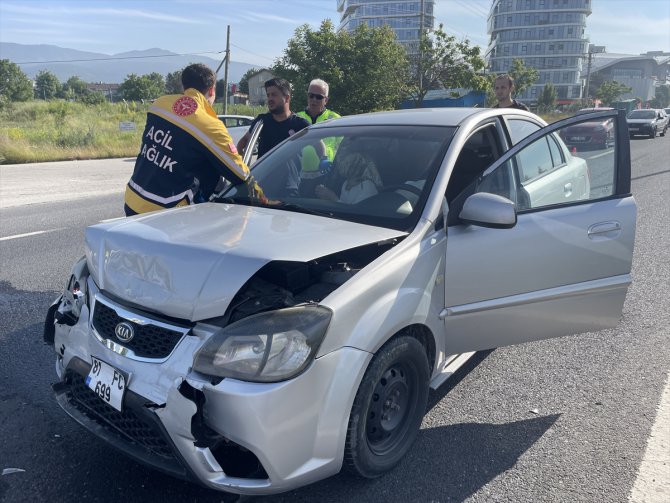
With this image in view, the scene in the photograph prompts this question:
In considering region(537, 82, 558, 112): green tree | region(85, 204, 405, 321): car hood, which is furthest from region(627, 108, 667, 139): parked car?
region(537, 82, 558, 112): green tree

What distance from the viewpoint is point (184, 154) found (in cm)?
367

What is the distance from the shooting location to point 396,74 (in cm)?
3231

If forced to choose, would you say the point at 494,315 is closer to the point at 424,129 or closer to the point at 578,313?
the point at 578,313

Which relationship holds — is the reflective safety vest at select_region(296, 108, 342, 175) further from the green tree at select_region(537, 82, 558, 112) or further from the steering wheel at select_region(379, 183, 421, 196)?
the green tree at select_region(537, 82, 558, 112)

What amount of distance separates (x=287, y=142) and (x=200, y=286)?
6.72 ft

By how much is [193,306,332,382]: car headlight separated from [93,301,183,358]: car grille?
17 centimetres

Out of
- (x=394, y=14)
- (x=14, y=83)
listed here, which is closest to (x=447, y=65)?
(x=14, y=83)

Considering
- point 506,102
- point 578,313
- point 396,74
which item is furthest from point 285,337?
point 396,74

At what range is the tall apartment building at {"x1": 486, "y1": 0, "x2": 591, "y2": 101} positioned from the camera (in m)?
113

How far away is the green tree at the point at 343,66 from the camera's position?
1131 inches

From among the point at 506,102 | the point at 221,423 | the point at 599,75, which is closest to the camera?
the point at 221,423

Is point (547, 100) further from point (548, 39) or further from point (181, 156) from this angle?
point (181, 156)

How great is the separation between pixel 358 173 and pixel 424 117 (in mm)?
614

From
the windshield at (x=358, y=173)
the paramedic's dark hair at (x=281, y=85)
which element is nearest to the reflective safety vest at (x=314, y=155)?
the windshield at (x=358, y=173)
